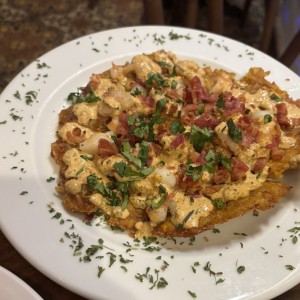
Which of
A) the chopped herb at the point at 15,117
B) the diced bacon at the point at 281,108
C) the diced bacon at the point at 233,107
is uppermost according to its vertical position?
the diced bacon at the point at 281,108

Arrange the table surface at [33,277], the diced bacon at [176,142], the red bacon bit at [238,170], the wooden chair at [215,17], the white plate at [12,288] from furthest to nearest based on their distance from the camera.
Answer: the wooden chair at [215,17]
the diced bacon at [176,142]
the red bacon bit at [238,170]
the table surface at [33,277]
the white plate at [12,288]

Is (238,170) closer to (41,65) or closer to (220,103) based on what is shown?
(220,103)

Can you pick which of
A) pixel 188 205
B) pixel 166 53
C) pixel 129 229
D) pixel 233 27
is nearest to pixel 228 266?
pixel 188 205

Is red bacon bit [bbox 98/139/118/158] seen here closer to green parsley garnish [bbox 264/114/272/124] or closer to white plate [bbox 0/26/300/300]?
white plate [bbox 0/26/300/300]

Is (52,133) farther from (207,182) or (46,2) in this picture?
(46,2)

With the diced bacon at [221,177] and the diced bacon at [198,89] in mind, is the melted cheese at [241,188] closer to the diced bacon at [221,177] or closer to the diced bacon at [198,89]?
the diced bacon at [221,177]

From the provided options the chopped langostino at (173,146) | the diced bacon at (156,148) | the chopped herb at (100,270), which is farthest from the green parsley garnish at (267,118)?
the chopped herb at (100,270)

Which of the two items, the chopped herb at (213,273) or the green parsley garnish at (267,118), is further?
the green parsley garnish at (267,118)
